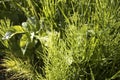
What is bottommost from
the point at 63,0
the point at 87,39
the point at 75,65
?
the point at 75,65

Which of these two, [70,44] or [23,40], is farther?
[23,40]

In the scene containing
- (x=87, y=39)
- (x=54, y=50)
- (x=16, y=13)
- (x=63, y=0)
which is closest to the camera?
(x=54, y=50)

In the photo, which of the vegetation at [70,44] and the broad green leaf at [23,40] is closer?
the vegetation at [70,44]

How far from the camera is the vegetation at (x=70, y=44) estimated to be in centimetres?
124

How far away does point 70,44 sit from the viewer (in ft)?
4.50

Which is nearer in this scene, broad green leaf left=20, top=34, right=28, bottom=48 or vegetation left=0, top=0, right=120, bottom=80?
vegetation left=0, top=0, right=120, bottom=80

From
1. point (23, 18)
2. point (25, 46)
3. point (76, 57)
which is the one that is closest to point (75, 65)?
point (76, 57)

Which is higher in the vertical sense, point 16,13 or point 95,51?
point 16,13

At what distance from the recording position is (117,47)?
4.25 ft

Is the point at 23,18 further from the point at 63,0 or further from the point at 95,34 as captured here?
the point at 95,34

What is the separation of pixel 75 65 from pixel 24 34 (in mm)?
377

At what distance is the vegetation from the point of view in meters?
1.24

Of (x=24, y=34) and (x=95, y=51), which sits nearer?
(x=95, y=51)

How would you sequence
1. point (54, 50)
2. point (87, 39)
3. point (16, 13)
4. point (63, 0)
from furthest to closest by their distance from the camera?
1. point (16, 13)
2. point (63, 0)
3. point (87, 39)
4. point (54, 50)
